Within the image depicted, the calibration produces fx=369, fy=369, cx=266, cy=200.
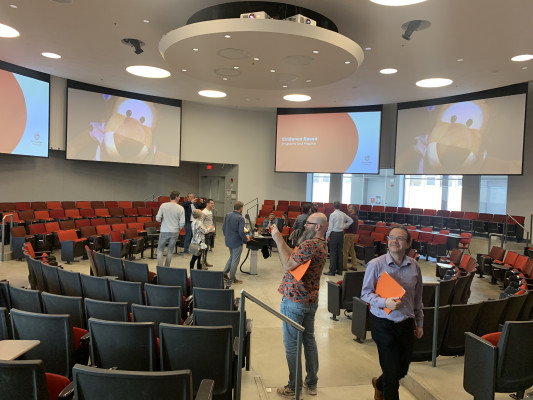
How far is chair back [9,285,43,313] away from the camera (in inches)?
144

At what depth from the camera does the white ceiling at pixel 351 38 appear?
23.3 feet

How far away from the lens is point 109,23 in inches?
320

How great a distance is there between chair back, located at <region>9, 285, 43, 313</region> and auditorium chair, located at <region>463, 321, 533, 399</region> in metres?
4.06

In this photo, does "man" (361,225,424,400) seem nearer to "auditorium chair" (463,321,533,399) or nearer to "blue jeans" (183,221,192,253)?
"auditorium chair" (463,321,533,399)

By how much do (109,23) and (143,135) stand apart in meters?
7.73

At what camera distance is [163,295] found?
4.24 meters

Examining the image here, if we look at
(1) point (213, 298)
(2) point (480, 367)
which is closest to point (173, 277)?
(1) point (213, 298)

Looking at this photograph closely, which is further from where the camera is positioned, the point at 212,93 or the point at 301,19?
the point at 212,93

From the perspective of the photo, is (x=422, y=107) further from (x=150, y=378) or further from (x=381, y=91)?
(x=150, y=378)

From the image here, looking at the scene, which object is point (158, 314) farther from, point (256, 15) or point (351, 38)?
point (351, 38)

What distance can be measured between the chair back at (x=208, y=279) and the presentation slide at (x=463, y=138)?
11106 millimetres

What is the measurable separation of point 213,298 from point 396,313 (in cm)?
209

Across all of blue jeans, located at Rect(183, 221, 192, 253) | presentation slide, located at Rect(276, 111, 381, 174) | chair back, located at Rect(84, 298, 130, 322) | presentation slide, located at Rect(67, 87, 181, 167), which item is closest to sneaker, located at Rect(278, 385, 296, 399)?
chair back, located at Rect(84, 298, 130, 322)

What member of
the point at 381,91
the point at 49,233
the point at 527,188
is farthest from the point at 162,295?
the point at 527,188
